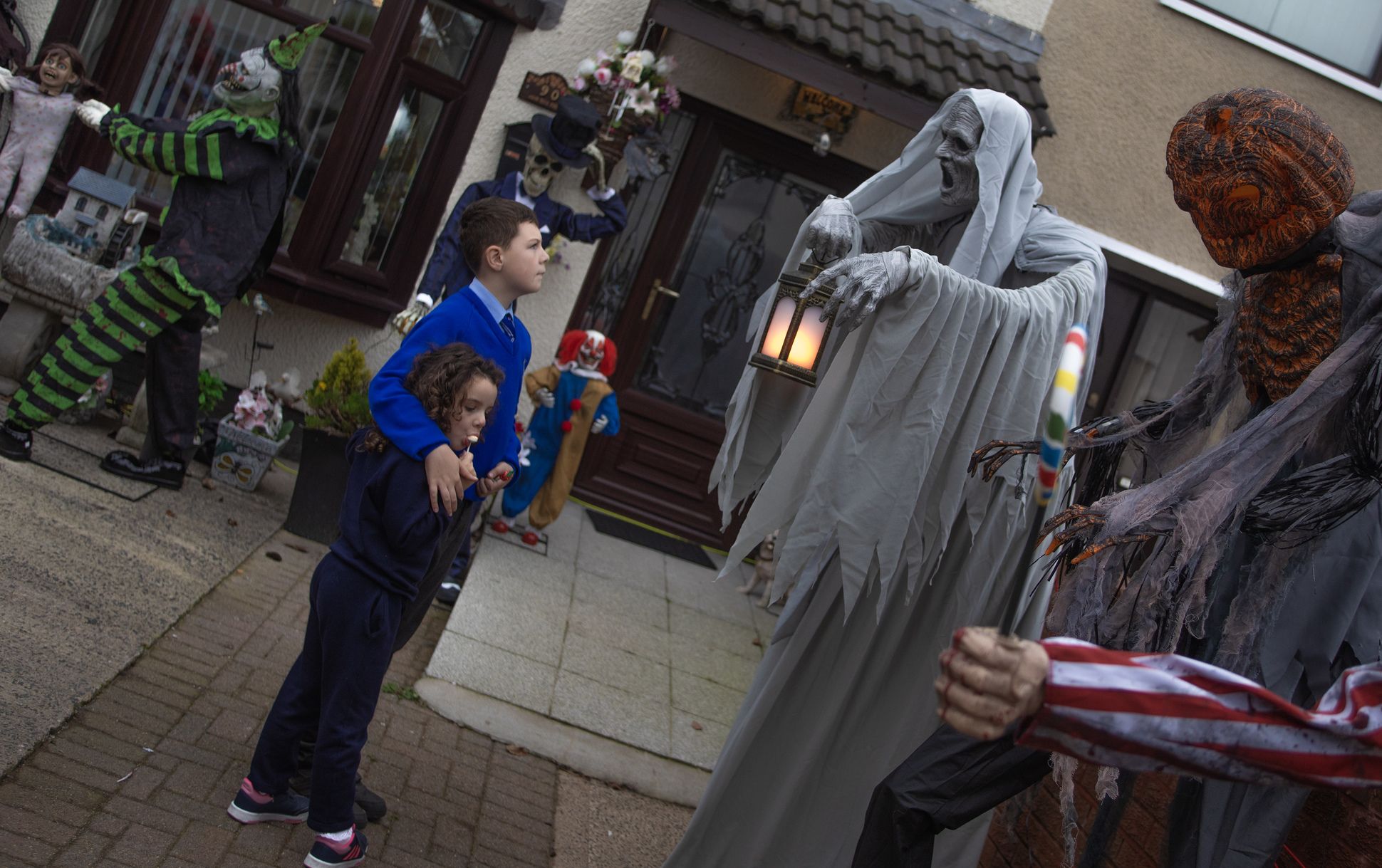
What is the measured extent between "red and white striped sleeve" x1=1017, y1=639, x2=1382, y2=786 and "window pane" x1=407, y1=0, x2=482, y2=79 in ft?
21.9

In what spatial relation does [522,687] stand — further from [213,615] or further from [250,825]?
[250,825]

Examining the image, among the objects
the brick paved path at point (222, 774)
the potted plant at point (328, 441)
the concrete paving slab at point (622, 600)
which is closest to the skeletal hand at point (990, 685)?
the brick paved path at point (222, 774)

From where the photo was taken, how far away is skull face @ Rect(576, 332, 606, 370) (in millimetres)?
6895

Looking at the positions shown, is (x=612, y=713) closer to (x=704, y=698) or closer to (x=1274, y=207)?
(x=704, y=698)

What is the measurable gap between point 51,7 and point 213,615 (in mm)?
4349

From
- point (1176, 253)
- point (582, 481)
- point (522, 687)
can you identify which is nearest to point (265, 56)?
point (522, 687)

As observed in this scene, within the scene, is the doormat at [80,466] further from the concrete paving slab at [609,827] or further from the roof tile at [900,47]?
the roof tile at [900,47]

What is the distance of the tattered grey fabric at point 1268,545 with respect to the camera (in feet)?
7.54

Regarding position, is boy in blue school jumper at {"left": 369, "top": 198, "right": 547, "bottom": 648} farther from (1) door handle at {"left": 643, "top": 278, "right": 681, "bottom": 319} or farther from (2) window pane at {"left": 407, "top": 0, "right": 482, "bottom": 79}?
(1) door handle at {"left": 643, "top": 278, "right": 681, "bottom": 319}

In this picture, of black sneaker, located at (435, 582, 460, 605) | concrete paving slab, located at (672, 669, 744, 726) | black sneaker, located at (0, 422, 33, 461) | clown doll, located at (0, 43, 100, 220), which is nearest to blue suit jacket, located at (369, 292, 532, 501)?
concrete paving slab, located at (672, 669, 744, 726)

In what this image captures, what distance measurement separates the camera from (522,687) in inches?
193

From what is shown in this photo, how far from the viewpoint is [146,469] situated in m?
5.75

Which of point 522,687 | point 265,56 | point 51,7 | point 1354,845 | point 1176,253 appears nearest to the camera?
point 1354,845

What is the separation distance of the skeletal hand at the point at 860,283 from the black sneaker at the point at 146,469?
4.25 meters
